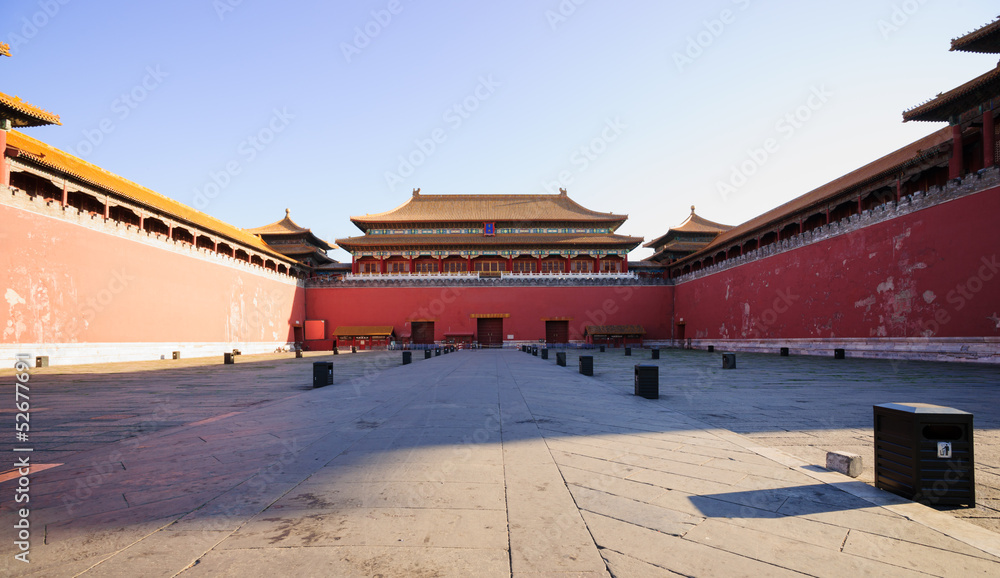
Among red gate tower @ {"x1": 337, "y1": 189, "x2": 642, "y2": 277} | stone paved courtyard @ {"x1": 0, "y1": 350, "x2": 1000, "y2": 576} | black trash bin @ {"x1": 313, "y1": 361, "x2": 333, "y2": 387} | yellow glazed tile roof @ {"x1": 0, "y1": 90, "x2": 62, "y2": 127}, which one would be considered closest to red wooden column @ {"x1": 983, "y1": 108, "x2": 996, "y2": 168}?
stone paved courtyard @ {"x1": 0, "y1": 350, "x2": 1000, "y2": 576}

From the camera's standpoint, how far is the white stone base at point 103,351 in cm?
1345

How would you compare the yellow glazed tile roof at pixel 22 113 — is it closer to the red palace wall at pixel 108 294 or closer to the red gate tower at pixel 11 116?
the red gate tower at pixel 11 116

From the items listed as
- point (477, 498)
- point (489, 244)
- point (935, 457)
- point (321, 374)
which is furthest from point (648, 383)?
point (489, 244)

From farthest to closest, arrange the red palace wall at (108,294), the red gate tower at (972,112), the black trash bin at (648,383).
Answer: the red palace wall at (108,294) → the red gate tower at (972,112) → the black trash bin at (648,383)

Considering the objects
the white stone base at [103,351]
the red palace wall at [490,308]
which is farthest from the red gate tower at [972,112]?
the white stone base at [103,351]

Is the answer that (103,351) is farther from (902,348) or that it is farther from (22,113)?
(902,348)

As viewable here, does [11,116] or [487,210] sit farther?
[487,210]

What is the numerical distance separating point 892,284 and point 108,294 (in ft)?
85.7

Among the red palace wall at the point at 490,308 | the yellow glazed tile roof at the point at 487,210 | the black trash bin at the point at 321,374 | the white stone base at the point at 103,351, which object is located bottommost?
the white stone base at the point at 103,351

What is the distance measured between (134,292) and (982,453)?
73.2 feet

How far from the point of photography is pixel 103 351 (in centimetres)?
1598

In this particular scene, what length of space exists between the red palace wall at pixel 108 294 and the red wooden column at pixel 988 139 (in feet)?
88.6

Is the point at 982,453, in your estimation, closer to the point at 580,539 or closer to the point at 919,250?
the point at 580,539

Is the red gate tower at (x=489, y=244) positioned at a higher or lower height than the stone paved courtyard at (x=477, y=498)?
higher
